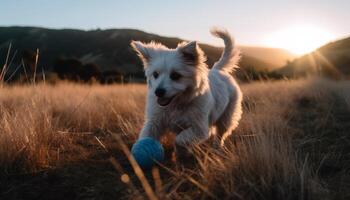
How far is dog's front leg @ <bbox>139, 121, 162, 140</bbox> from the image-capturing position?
494cm

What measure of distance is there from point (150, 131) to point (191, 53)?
1.05 metres

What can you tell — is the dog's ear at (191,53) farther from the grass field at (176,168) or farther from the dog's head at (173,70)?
the grass field at (176,168)

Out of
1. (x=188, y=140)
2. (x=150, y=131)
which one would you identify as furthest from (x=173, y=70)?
(x=188, y=140)

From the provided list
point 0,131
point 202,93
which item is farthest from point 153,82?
point 0,131

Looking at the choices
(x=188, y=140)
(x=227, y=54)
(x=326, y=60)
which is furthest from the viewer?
(x=326, y=60)

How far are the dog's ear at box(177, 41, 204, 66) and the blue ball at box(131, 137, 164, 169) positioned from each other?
124 centimetres

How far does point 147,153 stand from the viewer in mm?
4219

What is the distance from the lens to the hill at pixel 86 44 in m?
58.1

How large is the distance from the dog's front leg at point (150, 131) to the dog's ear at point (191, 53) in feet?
2.82

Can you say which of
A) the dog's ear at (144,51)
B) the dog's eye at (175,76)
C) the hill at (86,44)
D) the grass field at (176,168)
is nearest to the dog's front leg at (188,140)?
the grass field at (176,168)

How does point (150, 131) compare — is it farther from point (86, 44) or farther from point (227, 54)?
point (86, 44)

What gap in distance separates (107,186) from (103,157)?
51.7 inches

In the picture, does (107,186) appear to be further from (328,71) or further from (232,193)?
(328,71)

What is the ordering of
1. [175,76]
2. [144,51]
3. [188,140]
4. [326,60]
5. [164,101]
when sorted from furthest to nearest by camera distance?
[326,60]
[144,51]
[175,76]
[164,101]
[188,140]
